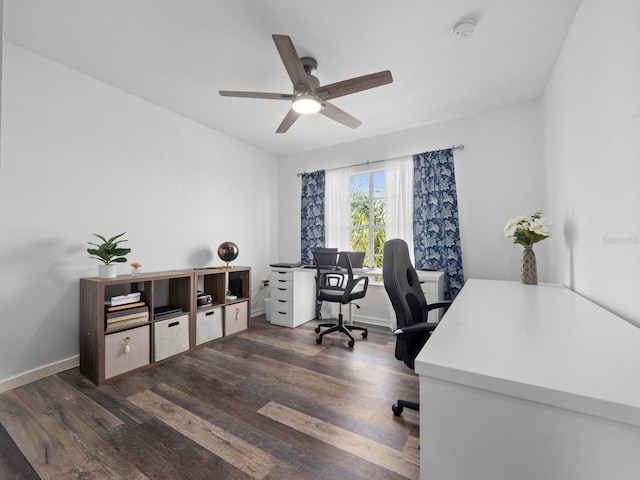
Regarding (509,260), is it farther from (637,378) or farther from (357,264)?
(637,378)

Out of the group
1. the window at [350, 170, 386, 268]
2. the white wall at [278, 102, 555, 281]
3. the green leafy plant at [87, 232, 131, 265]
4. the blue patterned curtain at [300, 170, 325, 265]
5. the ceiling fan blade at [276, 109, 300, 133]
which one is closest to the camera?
the green leafy plant at [87, 232, 131, 265]

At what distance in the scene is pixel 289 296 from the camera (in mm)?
3598

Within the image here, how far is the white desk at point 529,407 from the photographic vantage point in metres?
0.50

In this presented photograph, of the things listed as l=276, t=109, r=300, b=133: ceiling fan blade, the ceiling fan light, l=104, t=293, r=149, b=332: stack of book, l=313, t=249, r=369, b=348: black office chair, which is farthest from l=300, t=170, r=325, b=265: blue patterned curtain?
l=104, t=293, r=149, b=332: stack of book

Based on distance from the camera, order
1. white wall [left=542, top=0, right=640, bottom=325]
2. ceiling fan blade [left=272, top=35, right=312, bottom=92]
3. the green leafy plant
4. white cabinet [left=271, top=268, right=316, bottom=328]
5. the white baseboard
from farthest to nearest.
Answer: white cabinet [left=271, top=268, right=316, bottom=328] → the green leafy plant → the white baseboard → ceiling fan blade [left=272, top=35, right=312, bottom=92] → white wall [left=542, top=0, right=640, bottom=325]

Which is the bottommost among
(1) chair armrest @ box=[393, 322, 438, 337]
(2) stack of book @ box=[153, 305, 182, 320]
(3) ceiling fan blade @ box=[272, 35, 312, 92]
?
(2) stack of book @ box=[153, 305, 182, 320]

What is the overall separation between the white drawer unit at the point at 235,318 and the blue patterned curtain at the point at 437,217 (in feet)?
7.24

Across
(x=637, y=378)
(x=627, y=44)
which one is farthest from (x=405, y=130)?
(x=637, y=378)

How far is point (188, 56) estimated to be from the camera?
216cm

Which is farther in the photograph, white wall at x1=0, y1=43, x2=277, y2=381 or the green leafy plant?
the green leafy plant

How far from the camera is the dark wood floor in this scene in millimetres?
1341

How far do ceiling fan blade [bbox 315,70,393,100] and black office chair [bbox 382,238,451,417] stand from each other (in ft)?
3.73

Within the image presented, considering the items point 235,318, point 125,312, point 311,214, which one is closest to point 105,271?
point 125,312

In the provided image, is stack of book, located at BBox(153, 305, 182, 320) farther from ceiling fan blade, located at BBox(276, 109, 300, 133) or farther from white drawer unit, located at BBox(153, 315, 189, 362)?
ceiling fan blade, located at BBox(276, 109, 300, 133)
